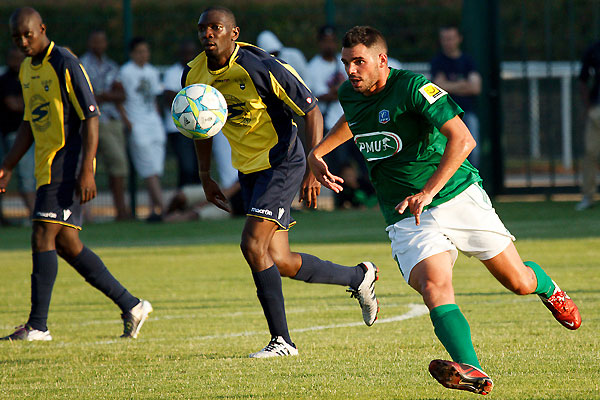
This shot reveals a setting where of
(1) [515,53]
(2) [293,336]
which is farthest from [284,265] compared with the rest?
(1) [515,53]

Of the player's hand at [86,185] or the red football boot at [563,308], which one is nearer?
the red football boot at [563,308]

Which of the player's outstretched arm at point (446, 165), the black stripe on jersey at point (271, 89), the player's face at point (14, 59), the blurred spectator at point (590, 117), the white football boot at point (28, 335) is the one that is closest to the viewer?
the player's outstretched arm at point (446, 165)

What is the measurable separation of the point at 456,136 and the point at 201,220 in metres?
10.0

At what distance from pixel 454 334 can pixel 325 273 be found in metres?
2.04

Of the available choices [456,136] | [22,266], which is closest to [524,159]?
[22,266]

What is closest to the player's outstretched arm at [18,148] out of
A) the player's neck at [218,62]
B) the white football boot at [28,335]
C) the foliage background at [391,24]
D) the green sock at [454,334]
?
the white football boot at [28,335]

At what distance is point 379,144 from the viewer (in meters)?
5.07

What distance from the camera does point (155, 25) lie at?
55.5 feet

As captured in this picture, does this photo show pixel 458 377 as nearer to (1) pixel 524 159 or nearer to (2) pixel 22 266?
(2) pixel 22 266

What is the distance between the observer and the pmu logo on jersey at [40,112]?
6707mm

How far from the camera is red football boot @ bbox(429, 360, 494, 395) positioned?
4.19 meters

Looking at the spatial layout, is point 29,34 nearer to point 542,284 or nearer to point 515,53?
point 542,284

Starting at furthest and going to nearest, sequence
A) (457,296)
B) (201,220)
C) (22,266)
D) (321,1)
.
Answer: (321,1) < (201,220) < (22,266) < (457,296)

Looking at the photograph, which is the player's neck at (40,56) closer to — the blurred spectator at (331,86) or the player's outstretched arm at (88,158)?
the player's outstretched arm at (88,158)
